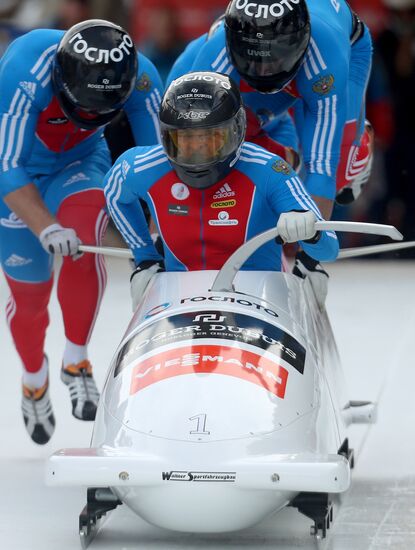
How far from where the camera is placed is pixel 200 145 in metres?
4.16

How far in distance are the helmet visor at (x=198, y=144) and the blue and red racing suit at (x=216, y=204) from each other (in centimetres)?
15

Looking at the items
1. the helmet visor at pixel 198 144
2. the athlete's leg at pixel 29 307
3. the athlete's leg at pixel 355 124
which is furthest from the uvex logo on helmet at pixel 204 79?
the athlete's leg at pixel 355 124

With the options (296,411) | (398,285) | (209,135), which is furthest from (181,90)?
(398,285)

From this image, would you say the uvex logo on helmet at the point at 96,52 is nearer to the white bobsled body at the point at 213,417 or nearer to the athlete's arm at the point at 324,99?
the athlete's arm at the point at 324,99

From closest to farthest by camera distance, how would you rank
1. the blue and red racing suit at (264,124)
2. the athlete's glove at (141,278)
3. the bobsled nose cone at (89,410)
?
the athlete's glove at (141,278) < the bobsled nose cone at (89,410) < the blue and red racing suit at (264,124)

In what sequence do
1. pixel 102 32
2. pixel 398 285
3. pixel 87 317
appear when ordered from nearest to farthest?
pixel 102 32
pixel 87 317
pixel 398 285

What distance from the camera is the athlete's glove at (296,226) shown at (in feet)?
13.2

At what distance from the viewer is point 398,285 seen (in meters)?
8.53

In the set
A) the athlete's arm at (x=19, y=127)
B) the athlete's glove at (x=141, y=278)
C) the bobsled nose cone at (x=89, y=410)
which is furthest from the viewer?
the bobsled nose cone at (x=89, y=410)

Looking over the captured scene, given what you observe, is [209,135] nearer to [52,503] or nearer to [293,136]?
[52,503]

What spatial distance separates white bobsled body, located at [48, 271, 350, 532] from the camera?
3.45 m

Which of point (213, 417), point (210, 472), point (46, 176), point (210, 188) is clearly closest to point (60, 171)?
point (46, 176)

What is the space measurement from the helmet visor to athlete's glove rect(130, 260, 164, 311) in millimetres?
437

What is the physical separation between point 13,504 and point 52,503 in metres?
0.12
